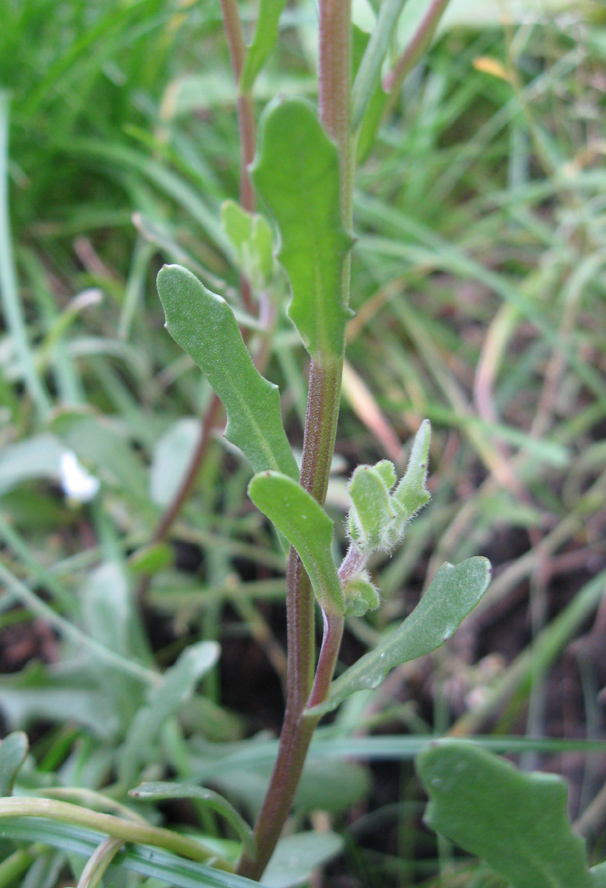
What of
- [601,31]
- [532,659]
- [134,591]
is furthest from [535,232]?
[134,591]

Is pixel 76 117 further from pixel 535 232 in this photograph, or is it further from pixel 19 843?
pixel 19 843

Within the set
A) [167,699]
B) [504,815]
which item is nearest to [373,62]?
[504,815]

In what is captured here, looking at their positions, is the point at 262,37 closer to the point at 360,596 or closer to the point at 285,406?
the point at 360,596

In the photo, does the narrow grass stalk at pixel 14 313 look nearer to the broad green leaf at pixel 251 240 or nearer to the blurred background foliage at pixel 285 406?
the blurred background foliage at pixel 285 406

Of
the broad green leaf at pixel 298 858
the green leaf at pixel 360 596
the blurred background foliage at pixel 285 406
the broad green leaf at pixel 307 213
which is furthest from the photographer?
the blurred background foliage at pixel 285 406

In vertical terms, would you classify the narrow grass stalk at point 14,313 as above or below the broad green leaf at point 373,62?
above

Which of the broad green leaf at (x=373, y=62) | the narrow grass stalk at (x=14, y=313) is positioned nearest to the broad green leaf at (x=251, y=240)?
the broad green leaf at (x=373, y=62)

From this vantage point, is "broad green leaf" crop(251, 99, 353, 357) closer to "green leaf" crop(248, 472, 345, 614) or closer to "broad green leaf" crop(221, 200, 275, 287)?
"green leaf" crop(248, 472, 345, 614)
